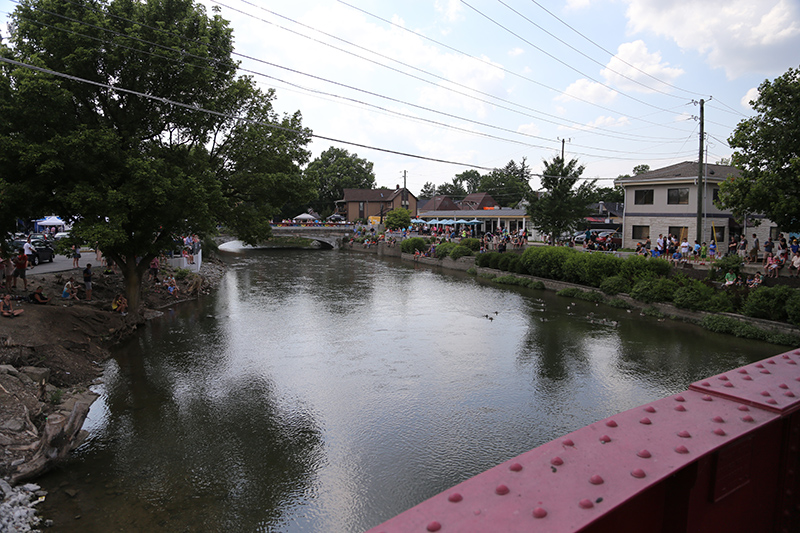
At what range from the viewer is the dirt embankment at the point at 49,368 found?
914cm

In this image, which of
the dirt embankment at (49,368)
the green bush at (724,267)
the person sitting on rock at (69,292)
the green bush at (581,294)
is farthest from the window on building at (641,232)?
the person sitting on rock at (69,292)

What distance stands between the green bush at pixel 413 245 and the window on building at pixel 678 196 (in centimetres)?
2379

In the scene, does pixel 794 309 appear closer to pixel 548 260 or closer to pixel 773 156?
pixel 773 156

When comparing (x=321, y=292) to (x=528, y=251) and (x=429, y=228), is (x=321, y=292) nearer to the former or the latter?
(x=528, y=251)

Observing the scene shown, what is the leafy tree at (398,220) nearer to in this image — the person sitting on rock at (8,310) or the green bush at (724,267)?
the green bush at (724,267)

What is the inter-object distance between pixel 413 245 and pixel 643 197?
23.4 m

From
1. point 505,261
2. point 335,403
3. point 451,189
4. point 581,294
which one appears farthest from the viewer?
point 451,189

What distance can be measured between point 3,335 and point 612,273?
26746 mm

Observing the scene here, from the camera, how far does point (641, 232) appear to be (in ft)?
132

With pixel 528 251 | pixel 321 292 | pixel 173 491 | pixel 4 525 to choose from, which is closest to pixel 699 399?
pixel 173 491

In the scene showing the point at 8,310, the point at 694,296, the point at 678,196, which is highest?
the point at 678,196

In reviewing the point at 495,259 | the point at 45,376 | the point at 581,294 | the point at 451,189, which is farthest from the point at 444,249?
the point at 451,189

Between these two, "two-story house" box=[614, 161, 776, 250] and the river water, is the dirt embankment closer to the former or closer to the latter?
the river water

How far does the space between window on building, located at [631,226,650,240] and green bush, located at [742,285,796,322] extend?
66.5 feet
